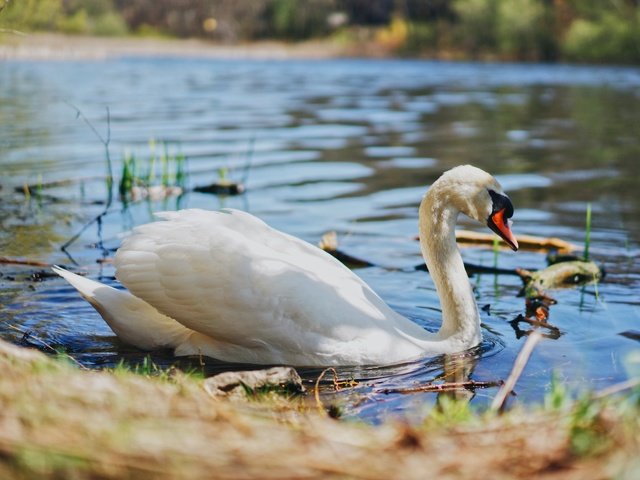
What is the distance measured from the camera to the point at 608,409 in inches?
124

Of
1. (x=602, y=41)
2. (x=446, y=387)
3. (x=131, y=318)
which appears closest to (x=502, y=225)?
(x=446, y=387)

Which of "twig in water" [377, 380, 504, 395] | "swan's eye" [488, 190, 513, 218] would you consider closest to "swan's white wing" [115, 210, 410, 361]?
"twig in water" [377, 380, 504, 395]

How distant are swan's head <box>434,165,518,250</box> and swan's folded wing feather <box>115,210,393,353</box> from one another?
2.83 ft

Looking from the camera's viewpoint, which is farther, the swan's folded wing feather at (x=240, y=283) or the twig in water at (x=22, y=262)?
the twig in water at (x=22, y=262)

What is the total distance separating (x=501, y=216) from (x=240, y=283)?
68.3 inches

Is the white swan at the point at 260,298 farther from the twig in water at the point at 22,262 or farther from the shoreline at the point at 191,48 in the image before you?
the shoreline at the point at 191,48

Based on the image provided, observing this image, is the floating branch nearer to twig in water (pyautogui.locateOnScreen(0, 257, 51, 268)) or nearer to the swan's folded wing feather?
the swan's folded wing feather

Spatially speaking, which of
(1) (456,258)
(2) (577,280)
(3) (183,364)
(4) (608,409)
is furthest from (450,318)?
(4) (608,409)

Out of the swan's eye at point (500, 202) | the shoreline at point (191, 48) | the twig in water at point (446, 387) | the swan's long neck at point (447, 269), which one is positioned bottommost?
the shoreline at point (191, 48)

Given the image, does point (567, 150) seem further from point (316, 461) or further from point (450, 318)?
point (316, 461)

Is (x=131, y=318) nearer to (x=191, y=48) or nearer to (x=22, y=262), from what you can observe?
(x=22, y=262)

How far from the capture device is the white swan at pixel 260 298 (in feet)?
18.1

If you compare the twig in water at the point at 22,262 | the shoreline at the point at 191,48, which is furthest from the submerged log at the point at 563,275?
the shoreline at the point at 191,48

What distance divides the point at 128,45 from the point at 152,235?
8388cm
